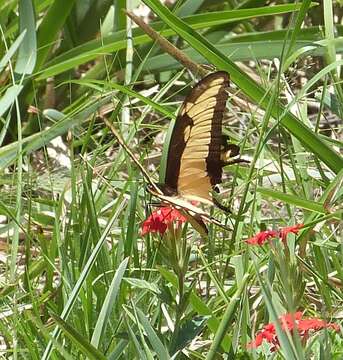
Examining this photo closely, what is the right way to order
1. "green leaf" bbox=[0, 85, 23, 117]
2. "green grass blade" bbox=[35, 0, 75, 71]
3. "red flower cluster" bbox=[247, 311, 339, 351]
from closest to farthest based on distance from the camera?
"red flower cluster" bbox=[247, 311, 339, 351]
"green leaf" bbox=[0, 85, 23, 117]
"green grass blade" bbox=[35, 0, 75, 71]

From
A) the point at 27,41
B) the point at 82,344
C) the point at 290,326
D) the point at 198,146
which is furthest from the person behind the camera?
the point at 27,41

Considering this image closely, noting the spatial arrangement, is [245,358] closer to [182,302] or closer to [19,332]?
[182,302]

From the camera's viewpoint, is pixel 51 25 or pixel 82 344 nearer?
pixel 82 344

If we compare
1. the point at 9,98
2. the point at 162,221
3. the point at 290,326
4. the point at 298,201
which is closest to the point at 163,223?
the point at 162,221

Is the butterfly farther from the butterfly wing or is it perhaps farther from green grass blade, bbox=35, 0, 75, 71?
green grass blade, bbox=35, 0, 75, 71

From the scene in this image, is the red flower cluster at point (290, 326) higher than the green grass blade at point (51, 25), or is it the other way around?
the green grass blade at point (51, 25)

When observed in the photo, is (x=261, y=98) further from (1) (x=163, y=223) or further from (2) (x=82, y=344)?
(2) (x=82, y=344)

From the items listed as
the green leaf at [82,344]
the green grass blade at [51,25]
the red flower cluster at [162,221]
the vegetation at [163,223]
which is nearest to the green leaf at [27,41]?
the vegetation at [163,223]

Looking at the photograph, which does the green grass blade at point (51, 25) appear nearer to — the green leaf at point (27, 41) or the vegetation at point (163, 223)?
the vegetation at point (163, 223)

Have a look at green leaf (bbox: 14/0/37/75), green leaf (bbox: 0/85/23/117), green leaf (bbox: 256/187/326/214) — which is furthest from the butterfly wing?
green leaf (bbox: 14/0/37/75)
